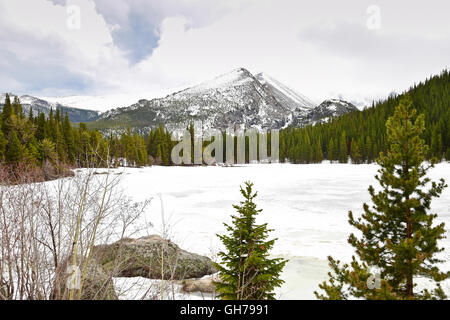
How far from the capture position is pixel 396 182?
5105 millimetres

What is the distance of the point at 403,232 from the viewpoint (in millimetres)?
5203

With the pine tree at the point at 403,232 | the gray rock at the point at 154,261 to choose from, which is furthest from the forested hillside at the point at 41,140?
the pine tree at the point at 403,232

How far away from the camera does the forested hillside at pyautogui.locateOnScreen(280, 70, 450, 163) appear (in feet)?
233

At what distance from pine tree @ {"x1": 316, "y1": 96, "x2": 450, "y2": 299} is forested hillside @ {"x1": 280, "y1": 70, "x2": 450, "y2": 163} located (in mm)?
76283

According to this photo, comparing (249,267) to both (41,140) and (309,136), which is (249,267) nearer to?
(41,140)

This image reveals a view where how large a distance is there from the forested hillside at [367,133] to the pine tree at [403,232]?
3003 inches

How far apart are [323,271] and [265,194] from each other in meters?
14.7

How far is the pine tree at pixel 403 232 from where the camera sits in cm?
454

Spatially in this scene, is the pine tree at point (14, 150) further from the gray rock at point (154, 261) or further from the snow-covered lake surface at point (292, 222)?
the gray rock at point (154, 261)

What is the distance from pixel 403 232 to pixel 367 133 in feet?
301

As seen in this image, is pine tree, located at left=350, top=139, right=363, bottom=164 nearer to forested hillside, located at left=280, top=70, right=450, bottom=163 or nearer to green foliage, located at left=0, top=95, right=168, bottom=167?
forested hillside, located at left=280, top=70, right=450, bottom=163
